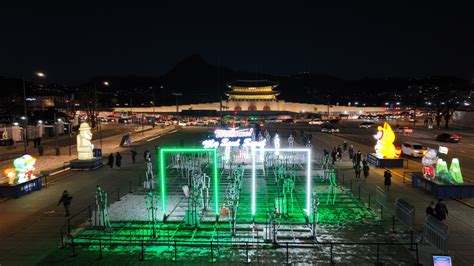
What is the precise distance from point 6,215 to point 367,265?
50.3ft

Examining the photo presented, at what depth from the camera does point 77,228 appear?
14570 mm

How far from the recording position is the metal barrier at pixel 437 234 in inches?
447

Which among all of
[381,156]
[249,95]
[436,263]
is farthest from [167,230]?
[249,95]

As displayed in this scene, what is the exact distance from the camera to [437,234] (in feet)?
38.9

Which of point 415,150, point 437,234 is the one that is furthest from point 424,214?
point 415,150

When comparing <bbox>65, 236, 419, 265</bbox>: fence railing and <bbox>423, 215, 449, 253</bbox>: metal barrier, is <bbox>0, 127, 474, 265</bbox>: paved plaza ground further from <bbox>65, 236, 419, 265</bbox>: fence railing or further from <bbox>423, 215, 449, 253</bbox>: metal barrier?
<bbox>423, 215, 449, 253</bbox>: metal barrier

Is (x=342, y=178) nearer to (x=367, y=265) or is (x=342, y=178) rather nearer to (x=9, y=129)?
(x=367, y=265)

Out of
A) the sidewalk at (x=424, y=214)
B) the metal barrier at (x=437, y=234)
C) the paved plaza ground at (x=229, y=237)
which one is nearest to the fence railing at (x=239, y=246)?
the paved plaza ground at (x=229, y=237)

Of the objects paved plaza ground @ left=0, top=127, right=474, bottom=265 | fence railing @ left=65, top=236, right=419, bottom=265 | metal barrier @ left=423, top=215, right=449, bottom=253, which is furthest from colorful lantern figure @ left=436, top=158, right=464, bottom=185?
fence railing @ left=65, top=236, right=419, bottom=265

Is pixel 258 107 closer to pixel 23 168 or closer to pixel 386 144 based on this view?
pixel 386 144

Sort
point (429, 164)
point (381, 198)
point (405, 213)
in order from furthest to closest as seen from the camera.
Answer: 1. point (429, 164)
2. point (381, 198)
3. point (405, 213)

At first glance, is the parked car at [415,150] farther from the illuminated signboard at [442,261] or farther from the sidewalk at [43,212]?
the illuminated signboard at [442,261]

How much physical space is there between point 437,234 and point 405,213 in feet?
8.25

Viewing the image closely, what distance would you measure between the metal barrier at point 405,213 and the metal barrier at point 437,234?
105 cm
